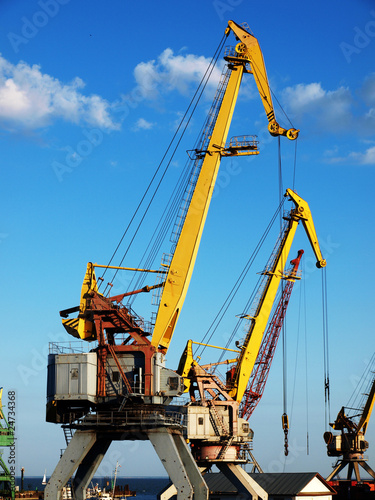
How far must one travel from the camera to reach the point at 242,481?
65.2 meters

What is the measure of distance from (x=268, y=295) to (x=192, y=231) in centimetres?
2748

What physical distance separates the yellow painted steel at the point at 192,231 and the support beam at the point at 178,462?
8.58m

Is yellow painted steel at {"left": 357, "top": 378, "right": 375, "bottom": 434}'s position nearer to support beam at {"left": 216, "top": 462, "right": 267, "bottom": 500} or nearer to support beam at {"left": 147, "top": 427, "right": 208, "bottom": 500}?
support beam at {"left": 216, "top": 462, "right": 267, "bottom": 500}

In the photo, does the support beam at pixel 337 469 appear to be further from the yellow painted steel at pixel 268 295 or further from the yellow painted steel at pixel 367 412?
the yellow painted steel at pixel 268 295

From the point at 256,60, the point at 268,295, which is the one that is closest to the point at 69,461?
the point at 256,60

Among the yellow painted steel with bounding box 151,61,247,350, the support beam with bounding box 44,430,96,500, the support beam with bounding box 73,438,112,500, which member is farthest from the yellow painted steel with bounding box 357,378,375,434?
the support beam with bounding box 44,430,96,500

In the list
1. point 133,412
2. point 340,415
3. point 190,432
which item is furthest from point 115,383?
point 340,415

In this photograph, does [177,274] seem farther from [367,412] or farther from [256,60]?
[367,412]

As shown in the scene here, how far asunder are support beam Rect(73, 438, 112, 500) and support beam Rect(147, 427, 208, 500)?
376cm

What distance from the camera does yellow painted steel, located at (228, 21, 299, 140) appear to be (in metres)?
61.7

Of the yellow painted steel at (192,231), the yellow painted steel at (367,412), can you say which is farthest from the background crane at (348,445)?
the yellow painted steel at (192,231)

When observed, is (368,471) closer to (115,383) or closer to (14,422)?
(14,422)

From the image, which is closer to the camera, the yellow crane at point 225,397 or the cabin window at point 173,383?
the cabin window at point 173,383

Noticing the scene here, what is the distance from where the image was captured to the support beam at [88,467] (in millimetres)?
47938
